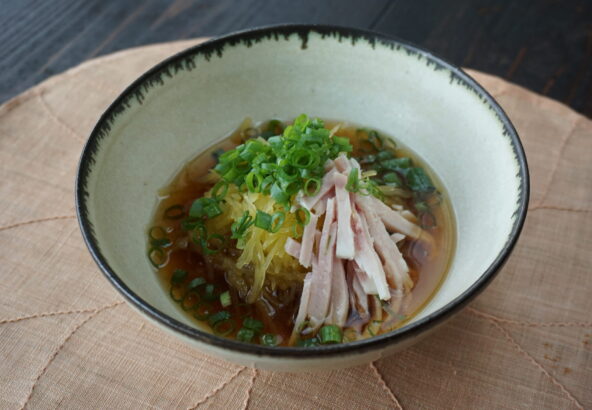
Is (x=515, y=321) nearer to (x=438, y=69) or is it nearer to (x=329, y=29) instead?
(x=438, y=69)

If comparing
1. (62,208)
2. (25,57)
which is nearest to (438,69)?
(62,208)

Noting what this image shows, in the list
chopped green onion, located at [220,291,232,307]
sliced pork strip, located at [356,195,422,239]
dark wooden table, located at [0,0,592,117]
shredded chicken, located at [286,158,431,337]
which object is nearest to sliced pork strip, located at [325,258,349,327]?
shredded chicken, located at [286,158,431,337]

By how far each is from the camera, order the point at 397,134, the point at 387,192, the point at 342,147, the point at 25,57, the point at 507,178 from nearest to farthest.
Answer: the point at 507,178 < the point at 342,147 < the point at 387,192 < the point at 397,134 < the point at 25,57

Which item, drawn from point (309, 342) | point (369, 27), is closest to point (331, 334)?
point (309, 342)

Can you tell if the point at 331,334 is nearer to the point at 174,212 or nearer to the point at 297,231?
the point at 297,231

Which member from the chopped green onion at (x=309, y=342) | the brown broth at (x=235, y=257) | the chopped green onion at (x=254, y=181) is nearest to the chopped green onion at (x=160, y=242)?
the brown broth at (x=235, y=257)

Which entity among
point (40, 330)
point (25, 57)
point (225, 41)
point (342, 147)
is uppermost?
point (225, 41)
